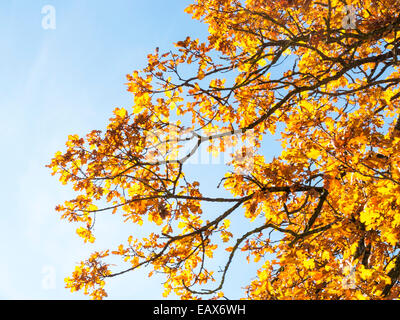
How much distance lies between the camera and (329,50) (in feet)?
23.4

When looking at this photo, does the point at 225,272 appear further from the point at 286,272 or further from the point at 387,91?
the point at 387,91

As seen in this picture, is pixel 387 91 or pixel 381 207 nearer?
pixel 381 207

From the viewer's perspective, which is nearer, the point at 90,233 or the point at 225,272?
the point at 225,272

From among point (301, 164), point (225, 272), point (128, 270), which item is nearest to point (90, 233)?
point (128, 270)

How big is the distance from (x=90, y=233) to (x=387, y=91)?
5.40m
